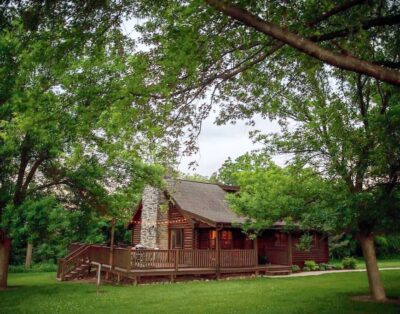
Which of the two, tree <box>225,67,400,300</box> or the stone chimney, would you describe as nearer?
tree <box>225,67,400,300</box>

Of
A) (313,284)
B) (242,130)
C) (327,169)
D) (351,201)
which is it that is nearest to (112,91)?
(242,130)

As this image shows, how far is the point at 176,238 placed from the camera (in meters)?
28.7

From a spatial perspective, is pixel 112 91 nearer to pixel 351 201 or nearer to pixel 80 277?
pixel 351 201

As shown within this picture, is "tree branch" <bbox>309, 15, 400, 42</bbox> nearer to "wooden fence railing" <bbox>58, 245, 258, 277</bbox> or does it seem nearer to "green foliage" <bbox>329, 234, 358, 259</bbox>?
"wooden fence railing" <bbox>58, 245, 258, 277</bbox>

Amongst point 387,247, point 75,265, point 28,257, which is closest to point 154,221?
point 75,265

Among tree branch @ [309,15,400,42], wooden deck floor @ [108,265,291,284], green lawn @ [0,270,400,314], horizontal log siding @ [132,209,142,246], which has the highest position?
tree branch @ [309,15,400,42]

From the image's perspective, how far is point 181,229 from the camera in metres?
28.3

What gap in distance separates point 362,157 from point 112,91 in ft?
23.2

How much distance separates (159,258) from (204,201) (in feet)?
27.4

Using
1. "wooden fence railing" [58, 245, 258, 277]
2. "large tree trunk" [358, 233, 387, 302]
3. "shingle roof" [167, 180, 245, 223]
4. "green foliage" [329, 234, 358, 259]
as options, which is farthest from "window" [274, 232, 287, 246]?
"large tree trunk" [358, 233, 387, 302]

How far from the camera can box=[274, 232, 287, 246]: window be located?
1190 inches

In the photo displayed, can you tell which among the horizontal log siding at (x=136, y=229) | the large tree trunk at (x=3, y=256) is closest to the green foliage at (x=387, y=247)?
the horizontal log siding at (x=136, y=229)

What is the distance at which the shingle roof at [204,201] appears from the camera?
25.5 meters

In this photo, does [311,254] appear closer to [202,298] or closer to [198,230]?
[198,230]
